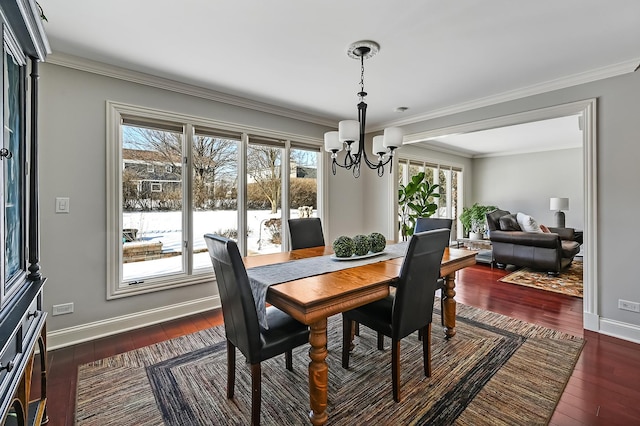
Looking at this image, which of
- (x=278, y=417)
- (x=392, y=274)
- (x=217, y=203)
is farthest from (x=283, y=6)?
(x=278, y=417)

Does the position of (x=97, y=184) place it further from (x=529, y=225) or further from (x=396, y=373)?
(x=529, y=225)

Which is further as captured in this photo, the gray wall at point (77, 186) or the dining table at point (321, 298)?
the gray wall at point (77, 186)

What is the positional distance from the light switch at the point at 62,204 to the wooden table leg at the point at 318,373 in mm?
2392

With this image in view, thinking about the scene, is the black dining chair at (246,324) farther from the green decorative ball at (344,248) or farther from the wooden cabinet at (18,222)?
the wooden cabinet at (18,222)

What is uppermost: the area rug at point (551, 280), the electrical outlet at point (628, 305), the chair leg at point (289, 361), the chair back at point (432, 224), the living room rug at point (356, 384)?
the chair back at point (432, 224)

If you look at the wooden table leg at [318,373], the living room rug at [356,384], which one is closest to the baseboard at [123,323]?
the living room rug at [356,384]

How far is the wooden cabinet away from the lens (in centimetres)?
108

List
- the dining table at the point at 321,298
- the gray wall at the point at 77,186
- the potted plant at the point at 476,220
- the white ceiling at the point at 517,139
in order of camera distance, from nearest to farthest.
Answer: the dining table at the point at 321,298 → the gray wall at the point at 77,186 → the white ceiling at the point at 517,139 → the potted plant at the point at 476,220

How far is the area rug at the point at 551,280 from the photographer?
4.11 meters

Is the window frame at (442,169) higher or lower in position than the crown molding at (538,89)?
lower

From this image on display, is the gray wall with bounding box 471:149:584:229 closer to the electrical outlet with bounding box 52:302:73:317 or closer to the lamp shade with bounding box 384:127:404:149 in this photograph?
the lamp shade with bounding box 384:127:404:149

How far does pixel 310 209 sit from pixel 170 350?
2.49 metres

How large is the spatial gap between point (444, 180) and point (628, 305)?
16.7 feet

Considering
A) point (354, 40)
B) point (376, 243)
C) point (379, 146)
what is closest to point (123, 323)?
point (376, 243)
